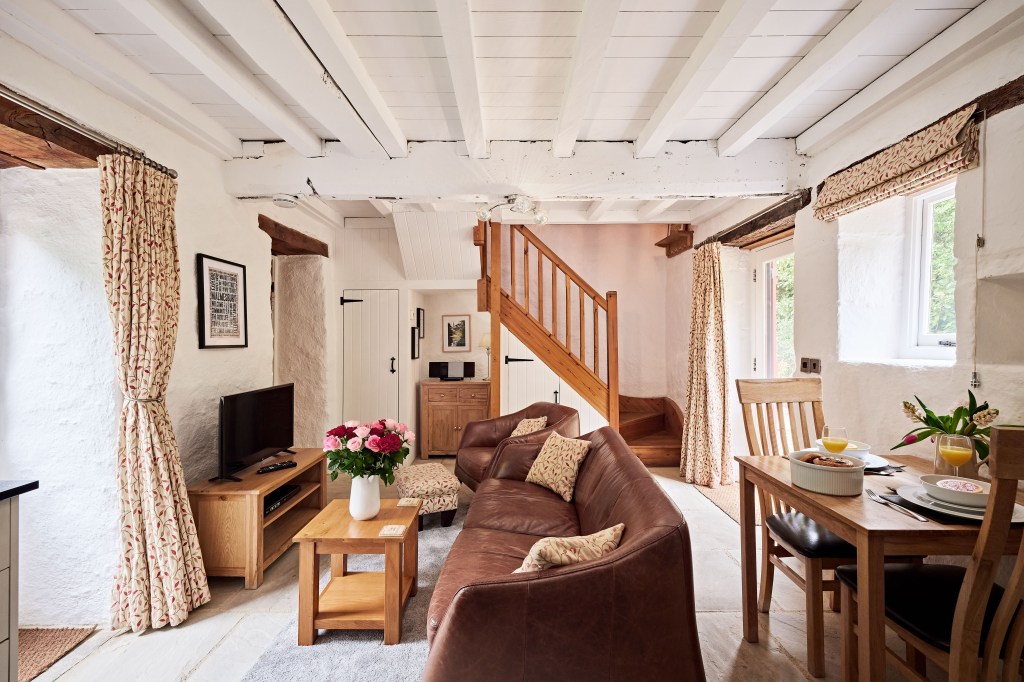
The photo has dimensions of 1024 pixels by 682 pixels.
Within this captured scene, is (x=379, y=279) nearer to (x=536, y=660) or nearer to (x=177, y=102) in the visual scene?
(x=177, y=102)

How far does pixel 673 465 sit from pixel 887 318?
2.60m

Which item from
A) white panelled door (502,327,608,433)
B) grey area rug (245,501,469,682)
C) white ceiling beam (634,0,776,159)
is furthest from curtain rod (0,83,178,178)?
white panelled door (502,327,608,433)

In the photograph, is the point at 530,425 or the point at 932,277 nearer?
the point at 932,277

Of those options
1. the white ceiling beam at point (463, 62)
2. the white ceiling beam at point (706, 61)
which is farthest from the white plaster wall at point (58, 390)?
the white ceiling beam at point (706, 61)

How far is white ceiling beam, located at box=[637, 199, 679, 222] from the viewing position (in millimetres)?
3975

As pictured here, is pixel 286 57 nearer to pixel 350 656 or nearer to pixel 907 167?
pixel 350 656

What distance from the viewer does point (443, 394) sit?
5.12 meters

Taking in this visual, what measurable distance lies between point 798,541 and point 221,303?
331 cm

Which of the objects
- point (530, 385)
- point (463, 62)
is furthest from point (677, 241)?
point (463, 62)

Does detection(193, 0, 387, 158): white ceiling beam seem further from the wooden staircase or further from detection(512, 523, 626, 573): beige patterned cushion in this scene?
the wooden staircase

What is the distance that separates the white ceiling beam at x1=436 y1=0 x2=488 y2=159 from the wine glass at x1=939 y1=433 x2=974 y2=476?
2240 millimetres

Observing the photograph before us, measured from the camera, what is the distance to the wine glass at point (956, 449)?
1.54 m

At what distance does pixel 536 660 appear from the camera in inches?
49.4

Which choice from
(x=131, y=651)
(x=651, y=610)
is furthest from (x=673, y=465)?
(x=131, y=651)
